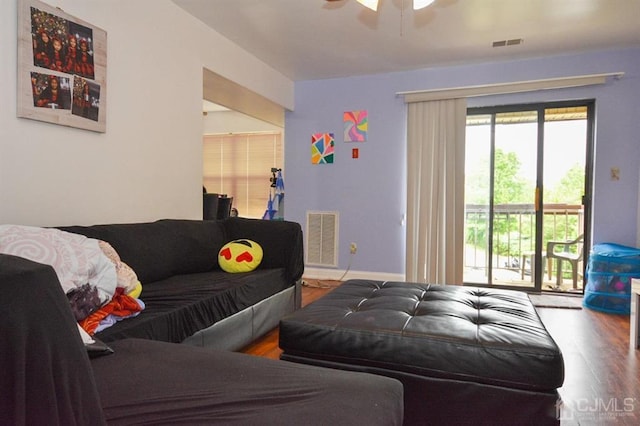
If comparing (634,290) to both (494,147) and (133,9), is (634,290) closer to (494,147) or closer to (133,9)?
(494,147)

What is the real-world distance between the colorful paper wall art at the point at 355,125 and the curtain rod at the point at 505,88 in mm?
471

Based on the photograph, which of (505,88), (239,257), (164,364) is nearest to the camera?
(164,364)

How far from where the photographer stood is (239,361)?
1.20 metres

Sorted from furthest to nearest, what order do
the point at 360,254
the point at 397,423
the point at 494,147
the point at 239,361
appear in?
1. the point at 360,254
2. the point at 494,147
3. the point at 239,361
4. the point at 397,423

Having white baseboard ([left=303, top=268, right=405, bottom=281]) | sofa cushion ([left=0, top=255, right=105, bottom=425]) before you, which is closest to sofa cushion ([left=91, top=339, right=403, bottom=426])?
sofa cushion ([left=0, top=255, right=105, bottom=425])

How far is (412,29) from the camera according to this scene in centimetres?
329

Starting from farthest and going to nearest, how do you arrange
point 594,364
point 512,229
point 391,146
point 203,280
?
point 391,146, point 512,229, point 203,280, point 594,364

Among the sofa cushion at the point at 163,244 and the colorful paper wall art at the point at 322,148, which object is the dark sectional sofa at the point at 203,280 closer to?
the sofa cushion at the point at 163,244

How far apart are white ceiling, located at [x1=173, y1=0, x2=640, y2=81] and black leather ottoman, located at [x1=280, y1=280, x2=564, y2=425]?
230cm

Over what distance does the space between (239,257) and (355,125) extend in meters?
2.42

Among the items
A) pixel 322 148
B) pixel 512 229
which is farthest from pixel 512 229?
pixel 322 148

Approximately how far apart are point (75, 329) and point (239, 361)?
677 mm

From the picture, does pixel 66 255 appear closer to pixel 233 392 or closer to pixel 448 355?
pixel 233 392

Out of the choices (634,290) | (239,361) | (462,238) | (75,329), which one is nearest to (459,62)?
(462,238)
